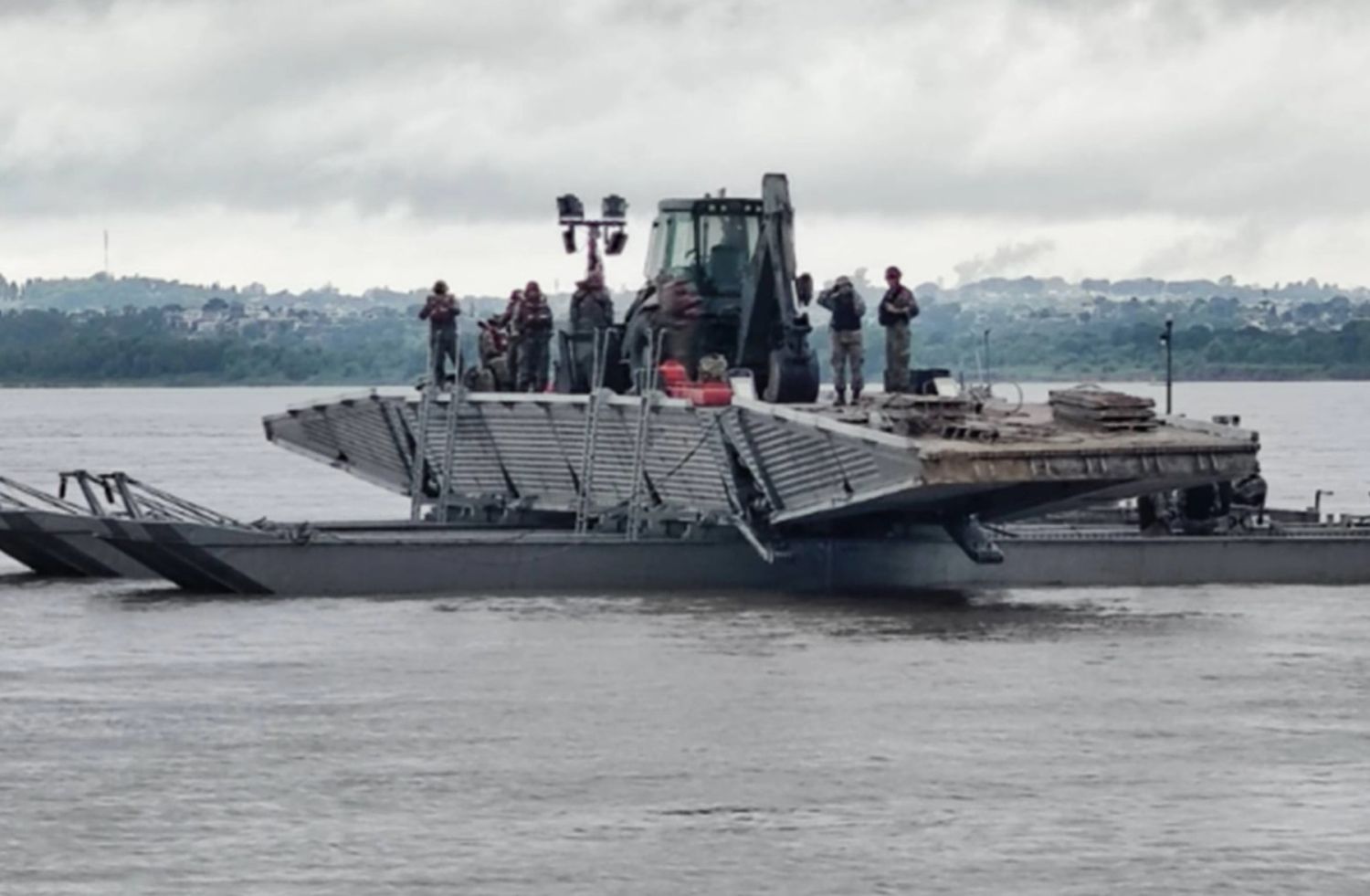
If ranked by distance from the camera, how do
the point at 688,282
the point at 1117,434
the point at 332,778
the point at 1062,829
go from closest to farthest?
the point at 1062,829 → the point at 332,778 → the point at 1117,434 → the point at 688,282

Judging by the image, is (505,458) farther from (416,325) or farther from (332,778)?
(416,325)

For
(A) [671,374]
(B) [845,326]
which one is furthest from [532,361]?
(A) [671,374]

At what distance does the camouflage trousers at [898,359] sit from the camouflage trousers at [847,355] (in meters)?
0.50

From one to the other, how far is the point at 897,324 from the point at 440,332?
672 centimetres

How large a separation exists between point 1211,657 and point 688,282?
11084 millimetres

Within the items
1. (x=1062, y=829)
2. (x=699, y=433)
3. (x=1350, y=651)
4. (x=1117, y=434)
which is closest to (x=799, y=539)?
(x=699, y=433)

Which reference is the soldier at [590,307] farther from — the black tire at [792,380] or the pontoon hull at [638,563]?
the pontoon hull at [638,563]

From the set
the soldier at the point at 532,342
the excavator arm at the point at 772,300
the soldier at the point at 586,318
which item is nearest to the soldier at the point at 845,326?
the excavator arm at the point at 772,300

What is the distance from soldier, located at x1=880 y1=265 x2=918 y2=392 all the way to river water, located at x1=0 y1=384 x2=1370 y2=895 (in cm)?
369

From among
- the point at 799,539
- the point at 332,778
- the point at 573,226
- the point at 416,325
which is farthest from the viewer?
the point at 416,325

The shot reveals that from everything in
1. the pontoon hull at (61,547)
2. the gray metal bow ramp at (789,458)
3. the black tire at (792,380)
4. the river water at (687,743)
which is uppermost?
the black tire at (792,380)

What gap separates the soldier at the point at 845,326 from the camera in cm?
4450

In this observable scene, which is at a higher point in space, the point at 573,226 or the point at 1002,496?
the point at 573,226

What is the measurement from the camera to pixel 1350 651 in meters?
37.3
